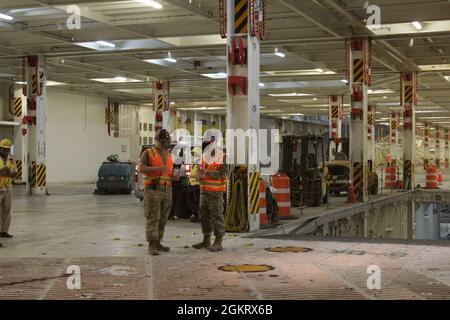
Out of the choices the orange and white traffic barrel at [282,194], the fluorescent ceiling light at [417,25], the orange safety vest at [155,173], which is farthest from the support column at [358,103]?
the orange safety vest at [155,173]

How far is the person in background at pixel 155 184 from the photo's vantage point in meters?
9.80

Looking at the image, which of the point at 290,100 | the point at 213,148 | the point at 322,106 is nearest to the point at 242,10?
the point at 213,148

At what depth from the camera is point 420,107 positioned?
49281 millimetres

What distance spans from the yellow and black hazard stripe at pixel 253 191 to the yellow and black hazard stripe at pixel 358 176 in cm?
926

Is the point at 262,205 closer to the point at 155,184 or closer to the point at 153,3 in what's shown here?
the point at 155,184

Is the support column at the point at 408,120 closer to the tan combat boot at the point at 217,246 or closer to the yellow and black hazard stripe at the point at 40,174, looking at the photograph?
the yellow and black hazard stripe at the point at 40,174

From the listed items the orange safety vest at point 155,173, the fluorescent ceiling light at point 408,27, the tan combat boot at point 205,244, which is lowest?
the tan combat boot at point 205,244

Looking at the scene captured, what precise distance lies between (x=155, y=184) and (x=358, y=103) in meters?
12.3

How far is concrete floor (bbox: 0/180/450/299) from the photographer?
7262mm

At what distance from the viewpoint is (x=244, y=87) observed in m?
12.6

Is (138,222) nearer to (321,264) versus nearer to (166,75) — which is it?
(321,264)

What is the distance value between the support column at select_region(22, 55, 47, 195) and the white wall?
36.7 feet

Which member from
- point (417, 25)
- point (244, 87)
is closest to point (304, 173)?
point (417, 25)

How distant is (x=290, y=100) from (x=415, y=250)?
33648 mm
